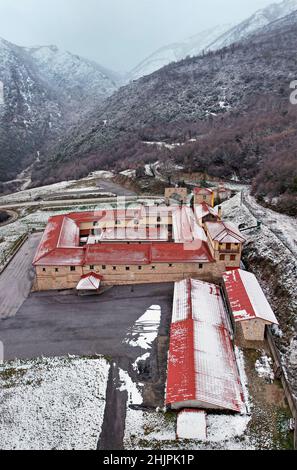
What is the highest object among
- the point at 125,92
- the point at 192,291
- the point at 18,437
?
the point at 125,92

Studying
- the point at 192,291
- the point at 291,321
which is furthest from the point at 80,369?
the point at 291,321

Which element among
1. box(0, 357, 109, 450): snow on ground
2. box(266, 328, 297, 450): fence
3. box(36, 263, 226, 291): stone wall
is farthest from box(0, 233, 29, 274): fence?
box(266, 328, 297, 450): fence

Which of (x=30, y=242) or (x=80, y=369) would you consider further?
(x=30, y=242)

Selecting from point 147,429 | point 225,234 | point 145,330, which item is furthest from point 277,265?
point 147,429

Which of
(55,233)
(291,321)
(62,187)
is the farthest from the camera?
(62,187)

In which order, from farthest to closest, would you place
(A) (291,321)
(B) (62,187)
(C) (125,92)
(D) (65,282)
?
(C) (125,92), (B) (62,187), (D) (65,282), (A) (291,321)

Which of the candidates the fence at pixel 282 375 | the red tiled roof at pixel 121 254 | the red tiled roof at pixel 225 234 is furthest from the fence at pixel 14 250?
the fence at pixel 282 375
